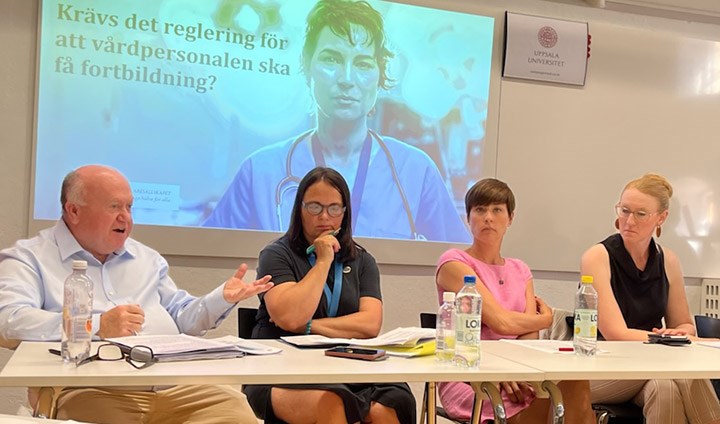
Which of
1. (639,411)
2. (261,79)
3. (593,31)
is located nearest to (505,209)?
(639,411)

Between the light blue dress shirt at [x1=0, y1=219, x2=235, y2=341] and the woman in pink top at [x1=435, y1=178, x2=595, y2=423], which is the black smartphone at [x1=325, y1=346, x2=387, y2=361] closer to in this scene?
the light blue dress shirt at [x1=0, y1=219, x2=235, y2=341]

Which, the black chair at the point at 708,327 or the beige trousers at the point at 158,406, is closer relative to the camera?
the beige trousers at the point at 158,406

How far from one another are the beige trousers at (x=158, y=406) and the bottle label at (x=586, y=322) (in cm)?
110

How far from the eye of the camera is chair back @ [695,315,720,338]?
3481 mm

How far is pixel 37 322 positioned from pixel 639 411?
2.20 metres

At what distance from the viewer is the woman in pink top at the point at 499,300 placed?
9.13ft

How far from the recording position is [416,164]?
458cm

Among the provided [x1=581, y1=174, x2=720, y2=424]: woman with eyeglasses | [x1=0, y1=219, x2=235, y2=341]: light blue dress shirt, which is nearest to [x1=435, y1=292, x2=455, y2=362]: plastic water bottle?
[x1=0, y1=219, x2=235, y2=341]: light blue dress shirt

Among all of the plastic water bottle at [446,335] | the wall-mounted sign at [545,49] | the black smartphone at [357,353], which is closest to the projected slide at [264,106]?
the wall-mounted sign at [545,49]

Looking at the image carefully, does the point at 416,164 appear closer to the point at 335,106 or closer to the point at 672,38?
the point at 335,106

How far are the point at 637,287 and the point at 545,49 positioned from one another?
1896 millimetres

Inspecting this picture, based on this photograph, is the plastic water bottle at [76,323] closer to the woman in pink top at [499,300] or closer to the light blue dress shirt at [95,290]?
the light blue dress shirt at [95,290]

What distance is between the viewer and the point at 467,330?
2270mm

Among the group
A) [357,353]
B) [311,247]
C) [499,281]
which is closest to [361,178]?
[499,281]
